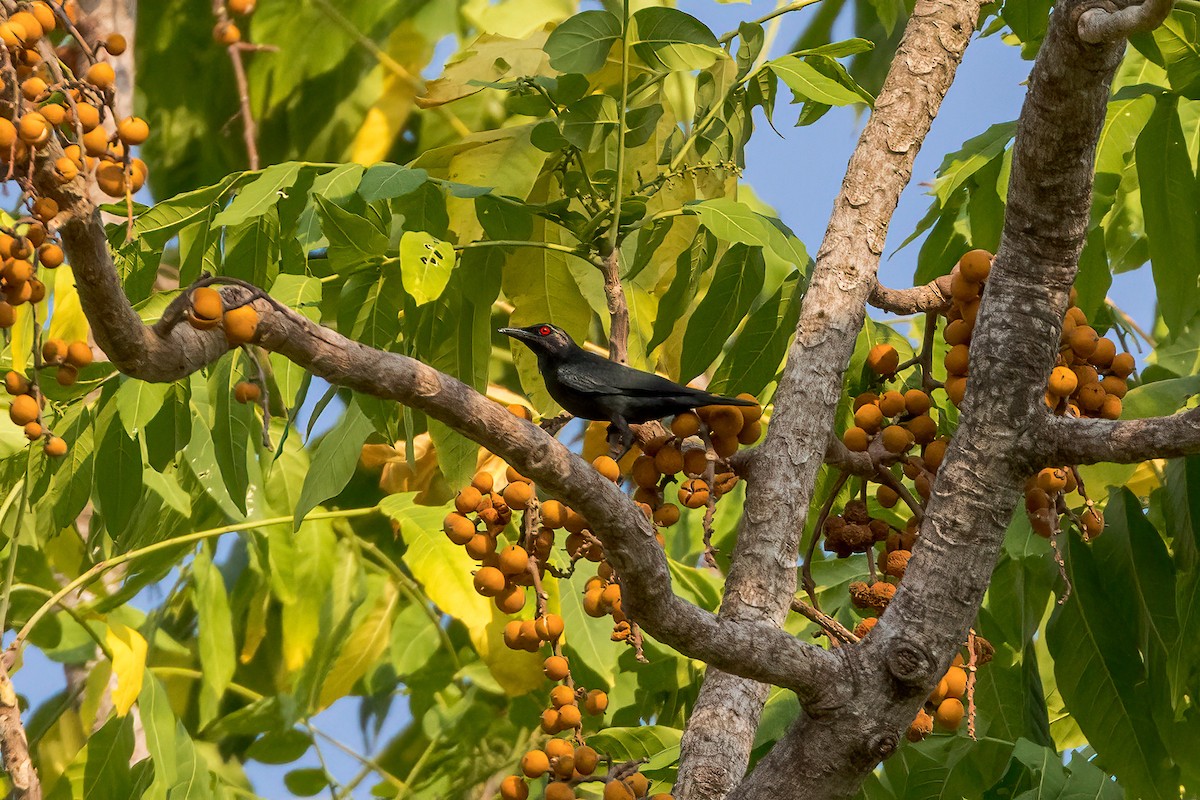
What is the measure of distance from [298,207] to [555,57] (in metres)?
0.73

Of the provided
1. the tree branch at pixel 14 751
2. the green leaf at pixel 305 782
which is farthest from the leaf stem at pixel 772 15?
the green leaf at pixel 305 782

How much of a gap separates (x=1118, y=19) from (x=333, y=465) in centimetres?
153

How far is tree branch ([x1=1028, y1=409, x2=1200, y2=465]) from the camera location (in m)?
1.64

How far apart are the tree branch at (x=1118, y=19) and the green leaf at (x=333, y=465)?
56.3 inches

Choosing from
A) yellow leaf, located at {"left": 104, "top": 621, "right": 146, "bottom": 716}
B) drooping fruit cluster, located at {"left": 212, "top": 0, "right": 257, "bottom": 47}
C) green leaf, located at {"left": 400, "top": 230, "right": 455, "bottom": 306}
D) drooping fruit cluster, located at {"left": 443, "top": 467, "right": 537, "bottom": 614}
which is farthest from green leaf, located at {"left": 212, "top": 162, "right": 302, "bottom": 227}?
drooping fruit cluster, located at {"left": 212, "top": 0, "right": 257, "bottom": 47}

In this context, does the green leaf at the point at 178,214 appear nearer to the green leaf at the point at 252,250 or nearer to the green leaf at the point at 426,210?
the green leaf at the point at 252,250

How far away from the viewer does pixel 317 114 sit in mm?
5410

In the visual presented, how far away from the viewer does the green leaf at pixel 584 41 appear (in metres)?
2.38

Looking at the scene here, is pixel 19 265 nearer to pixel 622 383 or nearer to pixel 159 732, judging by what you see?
pixel 622 383

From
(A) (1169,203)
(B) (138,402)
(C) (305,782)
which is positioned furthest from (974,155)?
(C) (305,782)

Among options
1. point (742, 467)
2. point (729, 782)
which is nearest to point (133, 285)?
point (742, 467)

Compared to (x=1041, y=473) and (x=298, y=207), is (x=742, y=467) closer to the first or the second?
(x=1041, y=473)

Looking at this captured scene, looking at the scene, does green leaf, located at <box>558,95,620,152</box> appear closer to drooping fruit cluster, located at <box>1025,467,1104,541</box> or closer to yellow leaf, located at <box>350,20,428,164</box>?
drooping fruit cluster, located at <box>1025,467,1104,541</box>

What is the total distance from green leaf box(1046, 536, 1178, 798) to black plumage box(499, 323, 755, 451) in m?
1.12
